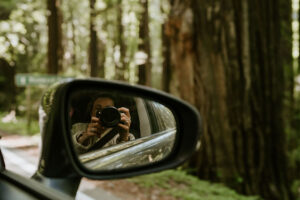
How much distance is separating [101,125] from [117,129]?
0.11 metres

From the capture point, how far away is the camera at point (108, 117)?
4.19ft

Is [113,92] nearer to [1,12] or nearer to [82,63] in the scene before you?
[1,12]

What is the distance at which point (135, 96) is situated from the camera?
1.63 metres

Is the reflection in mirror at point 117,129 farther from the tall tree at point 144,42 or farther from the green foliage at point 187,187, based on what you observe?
the tall tree at point 144,42

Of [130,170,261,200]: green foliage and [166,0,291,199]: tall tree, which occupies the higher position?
[166,0,291,199]: tall tree

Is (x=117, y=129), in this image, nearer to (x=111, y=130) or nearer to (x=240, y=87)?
(x=111, y=130)

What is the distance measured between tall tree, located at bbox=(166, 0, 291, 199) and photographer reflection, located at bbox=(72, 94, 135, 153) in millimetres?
4235

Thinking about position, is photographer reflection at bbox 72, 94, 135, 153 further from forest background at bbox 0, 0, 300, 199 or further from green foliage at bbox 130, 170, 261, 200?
forest background at bbox 0, 0, 300, 199

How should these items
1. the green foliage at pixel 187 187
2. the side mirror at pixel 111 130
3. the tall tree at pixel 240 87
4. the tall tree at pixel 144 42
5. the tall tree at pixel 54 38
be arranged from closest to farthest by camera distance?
1. the side mirror at pixel 111 130
2. the green foliage at pixel 187 187
3. the tall tree at pixel 240 87
4. the tall tree at pixel 54 38
5. the tall tree at pixel 144 42

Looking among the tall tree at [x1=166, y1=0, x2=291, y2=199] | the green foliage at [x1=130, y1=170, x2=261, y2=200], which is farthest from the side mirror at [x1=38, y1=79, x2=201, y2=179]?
the tall tree at [x1=166, y1=0, x2=291, y2=199]

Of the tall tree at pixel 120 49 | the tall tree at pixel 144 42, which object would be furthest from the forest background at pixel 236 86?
the tall tree at pixel 120 49

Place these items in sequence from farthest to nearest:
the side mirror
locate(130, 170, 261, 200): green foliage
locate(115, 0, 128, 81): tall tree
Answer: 1. locate(115, 0, 128, 81): tall tree
2. locate(130, 170, 261, 200): green foliage
3. the side mirror

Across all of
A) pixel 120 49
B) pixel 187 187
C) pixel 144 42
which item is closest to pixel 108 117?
pixel 187 187

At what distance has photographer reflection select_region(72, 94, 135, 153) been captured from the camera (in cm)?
128
